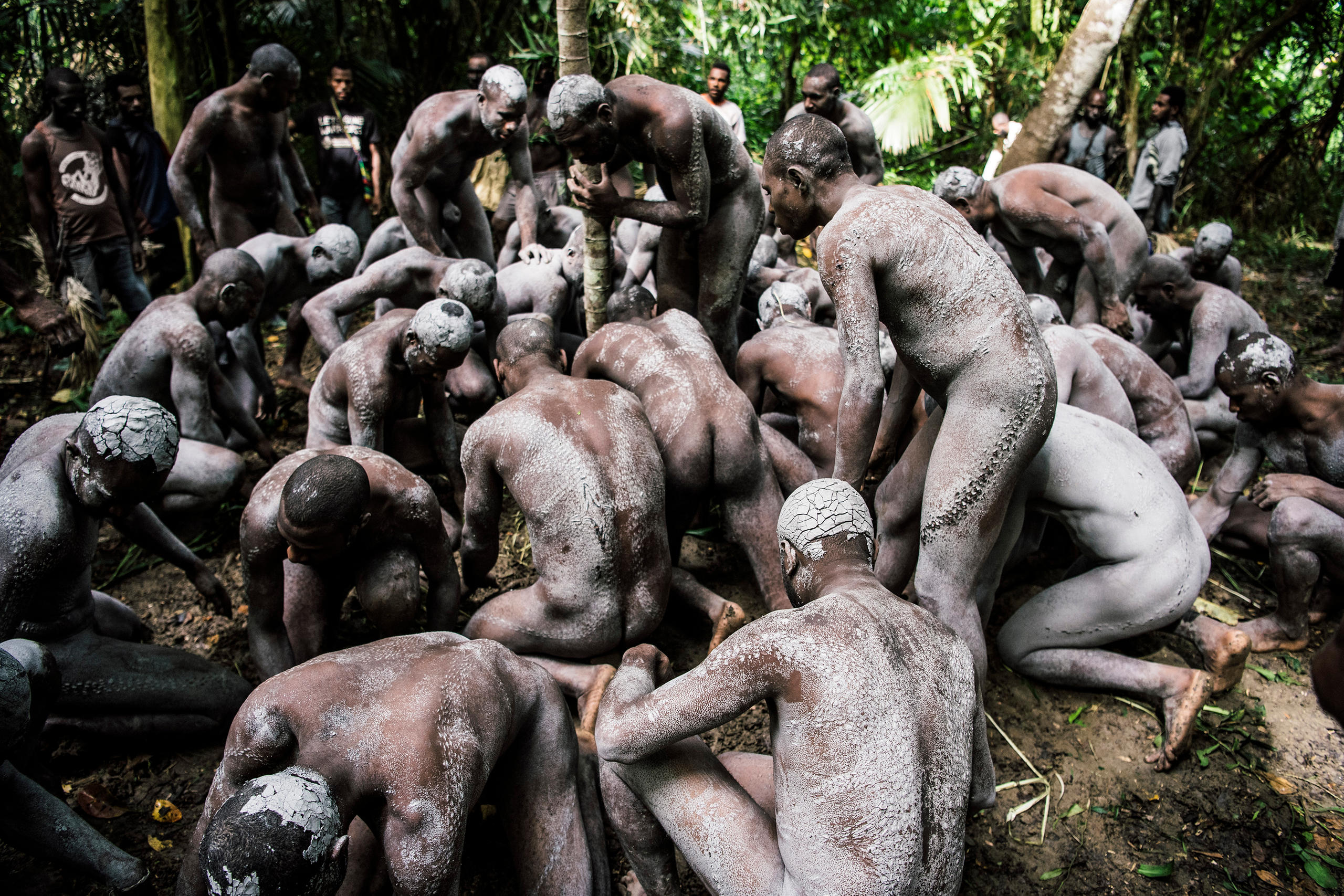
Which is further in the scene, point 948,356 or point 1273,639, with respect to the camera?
point 1273,639

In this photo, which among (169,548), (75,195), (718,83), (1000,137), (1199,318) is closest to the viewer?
(169,548)

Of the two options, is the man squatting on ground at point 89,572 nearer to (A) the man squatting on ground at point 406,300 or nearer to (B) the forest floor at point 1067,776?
(B) the forest floor at point 1067,776

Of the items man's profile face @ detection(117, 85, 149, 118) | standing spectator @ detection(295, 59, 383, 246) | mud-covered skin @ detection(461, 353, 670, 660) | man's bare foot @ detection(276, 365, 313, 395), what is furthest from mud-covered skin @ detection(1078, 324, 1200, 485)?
man's profile face @ detection(117, 85, 149, 118)

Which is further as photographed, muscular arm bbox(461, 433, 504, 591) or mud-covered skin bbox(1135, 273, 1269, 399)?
mud-covered skin bbox(1135, 273, 1269, 399)

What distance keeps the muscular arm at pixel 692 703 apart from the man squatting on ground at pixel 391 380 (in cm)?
195

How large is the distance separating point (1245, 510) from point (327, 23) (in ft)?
32.7

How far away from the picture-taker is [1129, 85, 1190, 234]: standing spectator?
8250mm

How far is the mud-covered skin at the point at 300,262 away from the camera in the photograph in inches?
211

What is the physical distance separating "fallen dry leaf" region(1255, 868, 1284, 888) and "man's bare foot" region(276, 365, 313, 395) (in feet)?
18.8

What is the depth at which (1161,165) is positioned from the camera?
835cm

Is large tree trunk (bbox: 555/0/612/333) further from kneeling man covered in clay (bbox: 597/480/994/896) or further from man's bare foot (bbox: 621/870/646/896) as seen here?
man's bare foot (bbox: 621/870/646/896)

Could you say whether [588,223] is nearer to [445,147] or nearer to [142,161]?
[445,147]

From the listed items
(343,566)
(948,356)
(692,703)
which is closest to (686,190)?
(948,356)

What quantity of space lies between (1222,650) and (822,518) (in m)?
2.16
